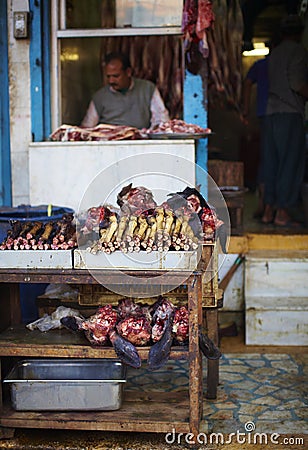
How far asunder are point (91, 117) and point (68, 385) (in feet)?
12.3

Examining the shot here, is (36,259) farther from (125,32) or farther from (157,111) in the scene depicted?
(157,111)

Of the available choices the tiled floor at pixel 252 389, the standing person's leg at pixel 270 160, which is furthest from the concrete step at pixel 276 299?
the standing person's leg at pixel 270 160

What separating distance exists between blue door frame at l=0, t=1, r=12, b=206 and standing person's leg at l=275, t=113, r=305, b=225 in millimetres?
3228

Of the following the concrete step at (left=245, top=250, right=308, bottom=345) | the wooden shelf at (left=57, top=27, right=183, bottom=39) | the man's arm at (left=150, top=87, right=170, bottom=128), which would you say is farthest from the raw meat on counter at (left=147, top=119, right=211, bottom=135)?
the concrete step at (left=245, top=250, right=308, bottom=345)

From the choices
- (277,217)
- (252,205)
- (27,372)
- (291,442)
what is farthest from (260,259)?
(252,205)

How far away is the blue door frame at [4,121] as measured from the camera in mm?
5645

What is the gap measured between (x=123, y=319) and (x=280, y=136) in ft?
13.6

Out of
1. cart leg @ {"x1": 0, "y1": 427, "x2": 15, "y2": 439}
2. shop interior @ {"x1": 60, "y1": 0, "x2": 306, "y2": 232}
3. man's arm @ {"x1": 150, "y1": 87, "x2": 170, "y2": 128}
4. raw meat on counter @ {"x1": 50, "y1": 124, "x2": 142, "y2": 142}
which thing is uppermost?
shop interior @ {"x1": 60, "y1": 0, "x2": 306, "y2": 232}

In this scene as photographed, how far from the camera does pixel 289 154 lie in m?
7.38

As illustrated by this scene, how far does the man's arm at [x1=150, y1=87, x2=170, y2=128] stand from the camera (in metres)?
6.82

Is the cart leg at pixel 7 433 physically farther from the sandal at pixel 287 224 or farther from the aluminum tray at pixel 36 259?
the sandal at pixel 287 224

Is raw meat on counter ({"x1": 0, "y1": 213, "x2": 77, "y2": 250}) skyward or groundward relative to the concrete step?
skyward

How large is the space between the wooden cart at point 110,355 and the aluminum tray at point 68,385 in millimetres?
Answer: 54

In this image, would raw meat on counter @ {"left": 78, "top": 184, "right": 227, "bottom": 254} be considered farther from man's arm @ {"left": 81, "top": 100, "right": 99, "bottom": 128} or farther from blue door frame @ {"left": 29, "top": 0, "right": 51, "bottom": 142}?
man's arm @ {"left": 81, "top": 100, "right": 99, "bottom": 128}
